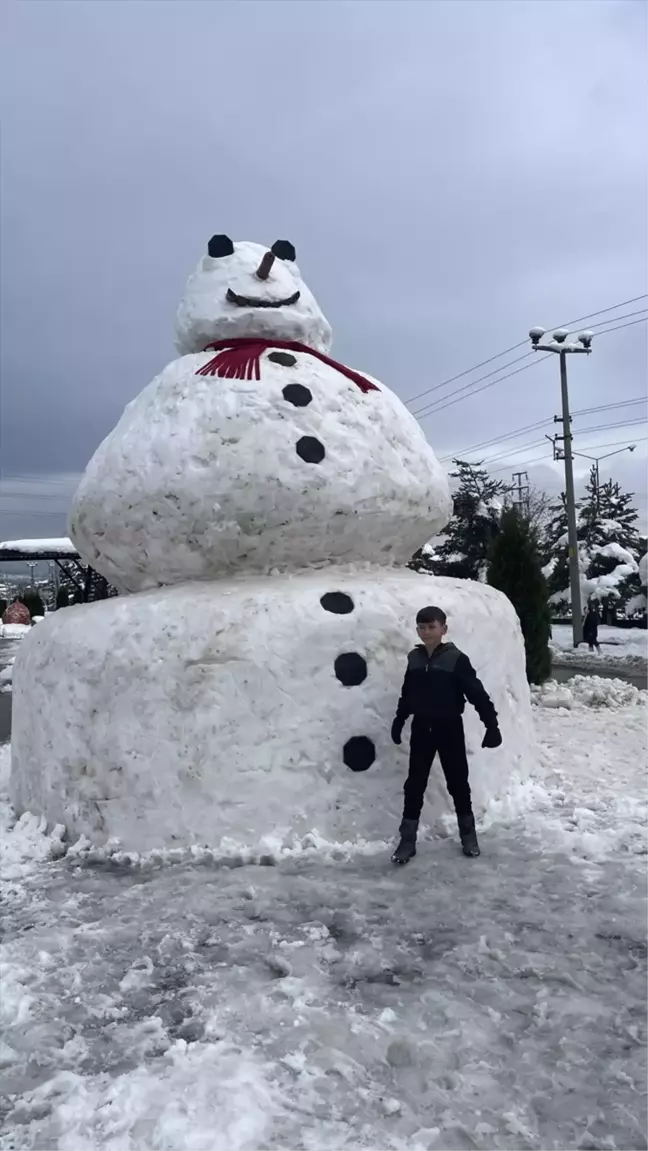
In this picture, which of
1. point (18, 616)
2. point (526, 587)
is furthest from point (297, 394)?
point (18, 616)

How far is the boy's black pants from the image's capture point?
425 centimetres

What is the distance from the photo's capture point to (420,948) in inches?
130

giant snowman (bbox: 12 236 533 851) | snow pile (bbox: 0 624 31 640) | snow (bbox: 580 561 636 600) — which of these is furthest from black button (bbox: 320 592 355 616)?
snow pile (bbox: 0 624 31 640)

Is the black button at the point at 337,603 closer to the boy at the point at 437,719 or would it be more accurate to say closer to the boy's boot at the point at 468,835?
the boy at the point at 437,719

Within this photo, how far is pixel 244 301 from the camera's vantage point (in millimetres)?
5387

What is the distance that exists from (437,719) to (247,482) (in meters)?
1.69

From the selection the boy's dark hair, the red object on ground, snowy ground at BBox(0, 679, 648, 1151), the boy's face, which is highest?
the red object on ground

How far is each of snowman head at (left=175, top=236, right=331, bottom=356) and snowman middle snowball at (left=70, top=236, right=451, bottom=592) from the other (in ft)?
0.04

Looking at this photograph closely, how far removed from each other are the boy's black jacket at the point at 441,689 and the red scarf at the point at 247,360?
6.25 ft

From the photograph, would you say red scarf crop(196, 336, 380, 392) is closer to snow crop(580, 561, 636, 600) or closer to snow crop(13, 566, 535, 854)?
snow crop(13, 566, 535, 854)

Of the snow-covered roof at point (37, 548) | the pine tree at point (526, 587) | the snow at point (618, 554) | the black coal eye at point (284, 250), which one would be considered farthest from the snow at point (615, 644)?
the snow-covered roof at point (37, 548)

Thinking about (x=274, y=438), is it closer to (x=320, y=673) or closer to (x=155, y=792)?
(x=320, y=673)

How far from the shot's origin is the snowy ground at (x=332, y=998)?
7.61 ft

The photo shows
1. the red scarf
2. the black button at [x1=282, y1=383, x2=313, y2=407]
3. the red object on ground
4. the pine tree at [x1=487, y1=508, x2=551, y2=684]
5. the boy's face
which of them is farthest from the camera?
the red object on ground
